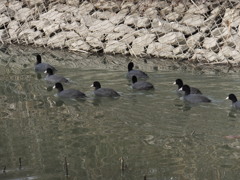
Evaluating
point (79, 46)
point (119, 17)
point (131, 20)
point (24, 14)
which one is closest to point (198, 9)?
point (131, 20)

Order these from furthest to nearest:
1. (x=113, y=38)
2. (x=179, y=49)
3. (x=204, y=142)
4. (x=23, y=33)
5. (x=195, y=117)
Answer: (x=23, y=33), (x=113, y=38), (x=179, y=49), (x=195, y=117), (x=204, y=142)

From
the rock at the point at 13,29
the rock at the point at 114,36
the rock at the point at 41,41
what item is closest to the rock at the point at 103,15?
the rock at the point at 114,36

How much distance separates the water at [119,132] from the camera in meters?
13.4

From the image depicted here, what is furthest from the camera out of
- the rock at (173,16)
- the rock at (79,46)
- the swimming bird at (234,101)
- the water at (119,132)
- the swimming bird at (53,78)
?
the rock at (79,46)

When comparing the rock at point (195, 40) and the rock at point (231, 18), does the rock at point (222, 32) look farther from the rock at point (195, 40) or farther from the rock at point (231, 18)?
the rock at point (195, 40)

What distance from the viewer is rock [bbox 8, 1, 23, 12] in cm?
3453

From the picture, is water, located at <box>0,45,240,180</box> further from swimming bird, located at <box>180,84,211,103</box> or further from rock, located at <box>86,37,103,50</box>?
rock, located at <box>86,37,103,50</box>

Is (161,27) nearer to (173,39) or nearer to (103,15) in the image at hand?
(173,39)

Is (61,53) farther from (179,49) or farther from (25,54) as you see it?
(179,49)

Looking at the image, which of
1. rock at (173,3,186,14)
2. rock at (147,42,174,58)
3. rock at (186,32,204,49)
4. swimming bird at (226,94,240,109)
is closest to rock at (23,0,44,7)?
rock at (173,3,186,14)

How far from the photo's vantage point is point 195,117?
17594 mm

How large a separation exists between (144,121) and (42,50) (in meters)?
14.5

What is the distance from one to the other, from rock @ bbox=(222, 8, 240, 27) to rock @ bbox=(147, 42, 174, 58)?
255cm

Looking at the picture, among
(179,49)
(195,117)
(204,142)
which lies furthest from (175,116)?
(179,49)
